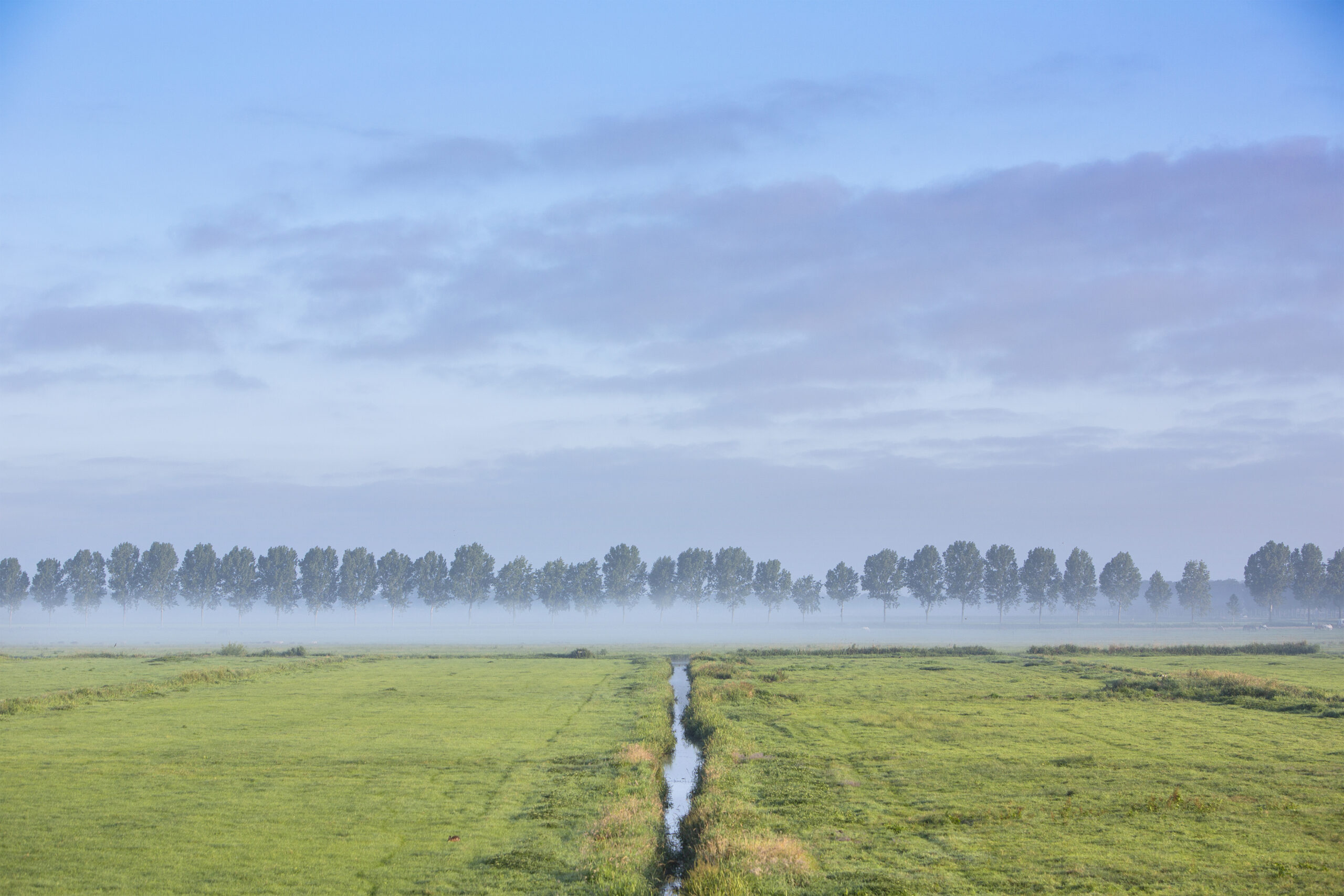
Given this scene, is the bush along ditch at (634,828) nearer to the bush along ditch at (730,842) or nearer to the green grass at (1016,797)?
the bush along ditch at (730,842)

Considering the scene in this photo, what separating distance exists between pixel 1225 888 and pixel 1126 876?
167 cm

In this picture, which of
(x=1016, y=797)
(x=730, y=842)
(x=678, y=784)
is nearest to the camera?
(x=730, y=842)

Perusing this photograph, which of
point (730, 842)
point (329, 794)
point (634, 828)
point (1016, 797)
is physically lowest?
point (1016, 797)

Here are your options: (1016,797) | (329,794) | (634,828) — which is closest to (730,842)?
(634,828)

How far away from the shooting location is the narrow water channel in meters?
21.7

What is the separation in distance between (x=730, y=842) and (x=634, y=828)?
9.49 ft

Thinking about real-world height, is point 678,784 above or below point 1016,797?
below

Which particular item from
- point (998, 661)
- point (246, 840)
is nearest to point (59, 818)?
point (246, 840)

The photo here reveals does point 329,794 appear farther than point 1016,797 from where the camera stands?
Yes

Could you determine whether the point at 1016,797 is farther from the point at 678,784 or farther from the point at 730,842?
the point at 678,784

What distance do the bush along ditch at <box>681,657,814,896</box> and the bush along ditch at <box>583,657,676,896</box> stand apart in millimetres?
769

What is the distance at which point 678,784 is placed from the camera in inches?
1195

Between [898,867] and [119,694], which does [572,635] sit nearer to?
[119,694]

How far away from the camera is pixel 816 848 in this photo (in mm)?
20109
